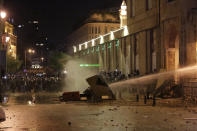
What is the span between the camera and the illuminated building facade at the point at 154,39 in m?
31.6

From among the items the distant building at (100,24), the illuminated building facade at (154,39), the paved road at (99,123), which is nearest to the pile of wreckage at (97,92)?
the paved road at (99,123)

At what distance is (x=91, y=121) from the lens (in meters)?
15.1

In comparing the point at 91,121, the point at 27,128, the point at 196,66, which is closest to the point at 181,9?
the point at 196,66

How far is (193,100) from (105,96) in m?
6.26

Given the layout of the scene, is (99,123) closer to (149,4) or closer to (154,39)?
(154,39)

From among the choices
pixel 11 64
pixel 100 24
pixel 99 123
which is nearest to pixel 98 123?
pixel 99 123

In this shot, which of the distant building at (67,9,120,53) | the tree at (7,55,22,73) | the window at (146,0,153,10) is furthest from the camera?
the distant building at (67,9,120,53)

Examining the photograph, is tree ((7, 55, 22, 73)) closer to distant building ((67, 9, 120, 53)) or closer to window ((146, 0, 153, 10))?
distant building ((67, 9, 120, 53))

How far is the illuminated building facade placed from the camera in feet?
104

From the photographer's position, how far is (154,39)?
42344mm

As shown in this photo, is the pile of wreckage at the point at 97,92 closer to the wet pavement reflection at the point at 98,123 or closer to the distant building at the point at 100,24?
the wet pavement reflection at the point at 98,123

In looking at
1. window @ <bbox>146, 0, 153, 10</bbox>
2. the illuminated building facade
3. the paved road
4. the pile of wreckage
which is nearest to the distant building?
the illuminated building facade

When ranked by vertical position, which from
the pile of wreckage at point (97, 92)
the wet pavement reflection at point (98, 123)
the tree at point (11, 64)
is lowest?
the wet pavement reflection at point (98, 123)

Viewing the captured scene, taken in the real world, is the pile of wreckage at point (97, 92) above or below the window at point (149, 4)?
below
